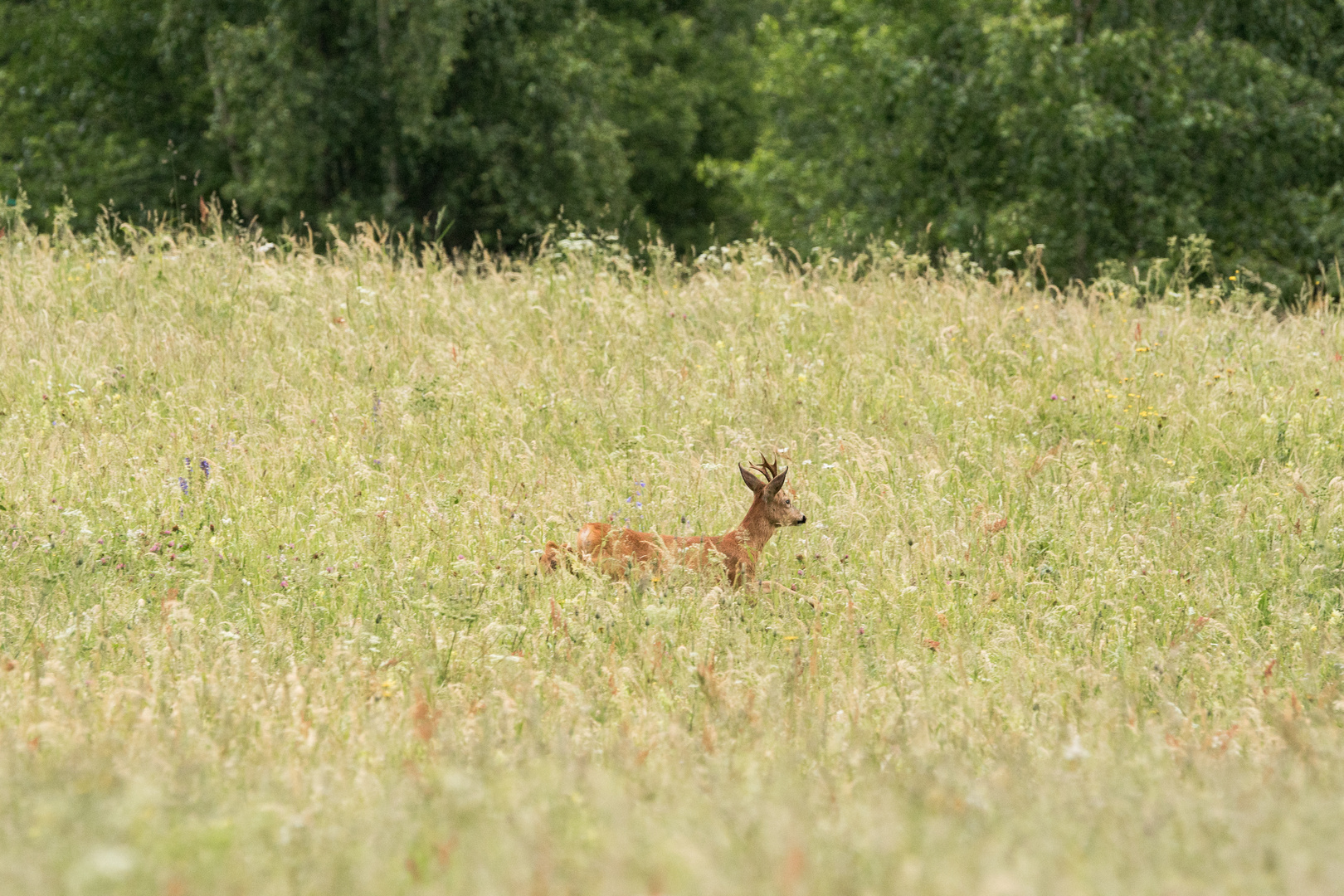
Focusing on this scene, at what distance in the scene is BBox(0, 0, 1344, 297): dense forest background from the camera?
16266 millimetres

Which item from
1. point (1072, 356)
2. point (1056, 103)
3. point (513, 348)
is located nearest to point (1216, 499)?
point (1072, 356)

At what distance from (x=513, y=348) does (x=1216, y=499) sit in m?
4.38

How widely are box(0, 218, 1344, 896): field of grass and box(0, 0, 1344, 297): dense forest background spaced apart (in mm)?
5586

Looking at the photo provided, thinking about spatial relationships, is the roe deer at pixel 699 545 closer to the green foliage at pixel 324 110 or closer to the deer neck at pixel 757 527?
the deer neck at pixel 757 527

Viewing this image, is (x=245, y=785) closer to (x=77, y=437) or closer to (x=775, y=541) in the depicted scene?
Answer: (x=775, y=541)

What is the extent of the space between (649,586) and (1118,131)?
40.6 ft

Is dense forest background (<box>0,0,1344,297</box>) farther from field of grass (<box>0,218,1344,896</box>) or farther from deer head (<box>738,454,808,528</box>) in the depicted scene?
deer head (<box>738,454,808,528</box>)

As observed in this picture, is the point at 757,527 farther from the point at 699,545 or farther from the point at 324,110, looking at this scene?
the point at 324,110

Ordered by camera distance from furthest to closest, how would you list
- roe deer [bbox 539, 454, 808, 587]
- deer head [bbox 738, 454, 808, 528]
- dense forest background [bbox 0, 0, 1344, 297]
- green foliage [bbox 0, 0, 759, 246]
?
green foliage [bbox 0, 0, 759, 246] → dense forest background [bbox 0, 0, 1344, 297] → deer head [bbox 738, 454, 808, 528] → roe deer [bbox 539, 454, 808, 587]

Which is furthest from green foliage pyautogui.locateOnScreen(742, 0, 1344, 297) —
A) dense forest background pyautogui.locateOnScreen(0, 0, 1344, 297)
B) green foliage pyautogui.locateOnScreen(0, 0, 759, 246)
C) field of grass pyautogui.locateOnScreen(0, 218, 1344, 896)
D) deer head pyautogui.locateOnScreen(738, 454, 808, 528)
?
deer head pyautogui.locateOnScreen(738, 454, 808, 528)

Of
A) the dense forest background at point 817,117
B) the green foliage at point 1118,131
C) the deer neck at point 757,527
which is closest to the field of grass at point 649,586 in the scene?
the deer neck at point 757,527

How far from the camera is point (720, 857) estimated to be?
2439mm

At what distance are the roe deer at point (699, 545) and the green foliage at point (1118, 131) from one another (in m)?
9.66

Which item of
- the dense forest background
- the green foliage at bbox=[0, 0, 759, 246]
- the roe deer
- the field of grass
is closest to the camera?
the field of grass
